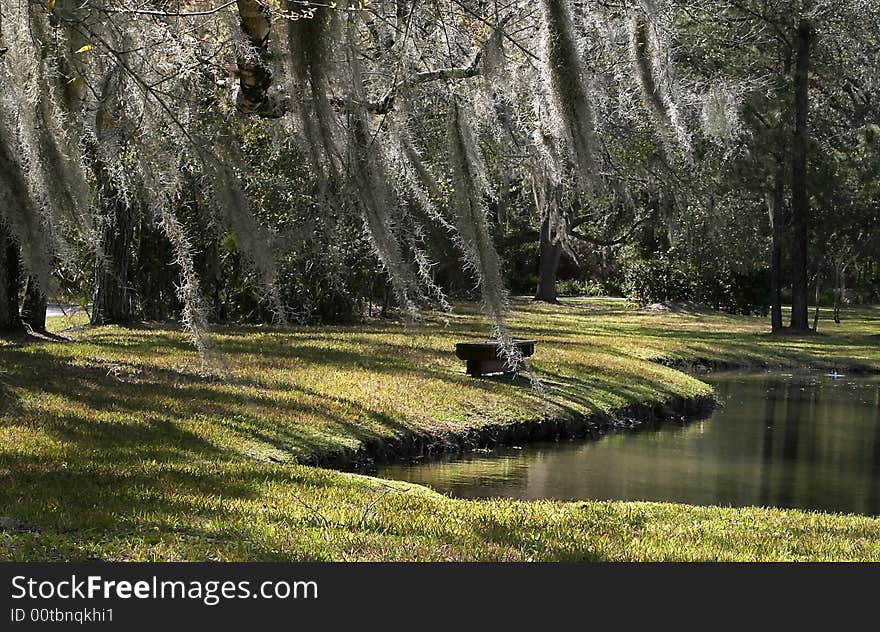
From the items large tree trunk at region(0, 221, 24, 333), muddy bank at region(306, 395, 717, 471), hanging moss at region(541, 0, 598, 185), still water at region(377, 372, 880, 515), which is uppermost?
hanging moss at region(541, 0, 598, 185)

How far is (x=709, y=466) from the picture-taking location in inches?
401

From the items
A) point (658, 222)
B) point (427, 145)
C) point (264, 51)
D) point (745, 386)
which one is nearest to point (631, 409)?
point (745, 386)

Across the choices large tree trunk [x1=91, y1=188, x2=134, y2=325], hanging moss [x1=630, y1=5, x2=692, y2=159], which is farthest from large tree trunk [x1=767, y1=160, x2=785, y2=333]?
hanging moss [x1=630, y1=5, x2=692, y2=159]

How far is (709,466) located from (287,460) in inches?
155

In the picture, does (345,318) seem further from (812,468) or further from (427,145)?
(427,145)

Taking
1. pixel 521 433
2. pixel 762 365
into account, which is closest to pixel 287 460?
pixel 521 433

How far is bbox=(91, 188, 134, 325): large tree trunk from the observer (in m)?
14.8

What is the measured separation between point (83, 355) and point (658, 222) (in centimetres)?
2000

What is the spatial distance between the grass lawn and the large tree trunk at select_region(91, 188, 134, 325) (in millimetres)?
842

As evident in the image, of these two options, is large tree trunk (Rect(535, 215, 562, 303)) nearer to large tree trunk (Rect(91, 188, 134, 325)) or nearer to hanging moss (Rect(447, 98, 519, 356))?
large tree trunk (Rect(91, 188, 134, 325))

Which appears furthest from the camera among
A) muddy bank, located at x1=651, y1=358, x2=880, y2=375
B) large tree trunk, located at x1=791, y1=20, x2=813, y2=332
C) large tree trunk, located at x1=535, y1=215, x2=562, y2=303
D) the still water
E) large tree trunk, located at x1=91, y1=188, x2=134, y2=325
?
large tree trunk, located at x1=535, y1=215, x2=562, y2=303

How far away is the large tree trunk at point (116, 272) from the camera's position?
583 inches

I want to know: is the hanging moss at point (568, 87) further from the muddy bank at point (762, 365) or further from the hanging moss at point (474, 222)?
the muddy bank at point (762, 365)

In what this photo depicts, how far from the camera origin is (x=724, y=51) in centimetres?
2261
